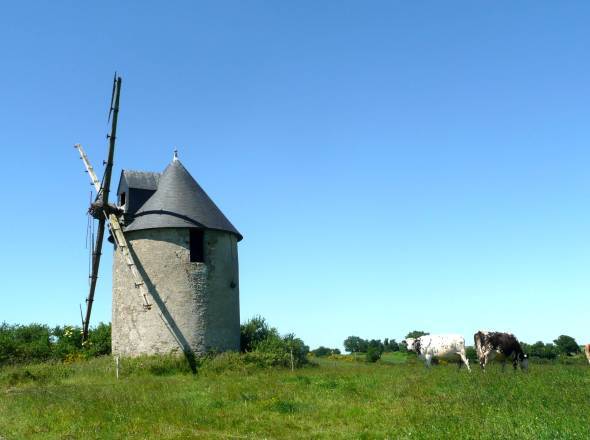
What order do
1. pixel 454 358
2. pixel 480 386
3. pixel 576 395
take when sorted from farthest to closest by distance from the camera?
1. pixel 454 358
2. pixel 480 386
3. pixel 576 395

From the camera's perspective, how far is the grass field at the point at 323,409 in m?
8.70

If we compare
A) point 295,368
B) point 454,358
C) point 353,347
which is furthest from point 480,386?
point 353,347

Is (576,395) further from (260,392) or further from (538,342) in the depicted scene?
(538,342)

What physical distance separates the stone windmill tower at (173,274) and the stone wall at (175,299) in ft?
0.14

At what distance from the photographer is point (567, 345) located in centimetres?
5312

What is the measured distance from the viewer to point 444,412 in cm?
970

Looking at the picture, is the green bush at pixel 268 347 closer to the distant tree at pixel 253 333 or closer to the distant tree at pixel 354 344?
the distant tree at pixel 253 333

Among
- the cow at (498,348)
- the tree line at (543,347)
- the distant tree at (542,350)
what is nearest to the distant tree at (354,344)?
the tree line at (543,347)

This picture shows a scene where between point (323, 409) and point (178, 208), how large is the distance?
15.1 meters

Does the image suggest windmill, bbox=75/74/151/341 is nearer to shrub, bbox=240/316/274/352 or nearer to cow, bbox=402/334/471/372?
shrub, bbox=240/316/274/352

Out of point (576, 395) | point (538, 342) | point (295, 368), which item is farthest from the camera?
point (538, 342)

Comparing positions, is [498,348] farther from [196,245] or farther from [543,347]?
[543,347]

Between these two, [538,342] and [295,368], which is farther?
[538,342]

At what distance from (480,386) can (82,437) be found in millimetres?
8329
